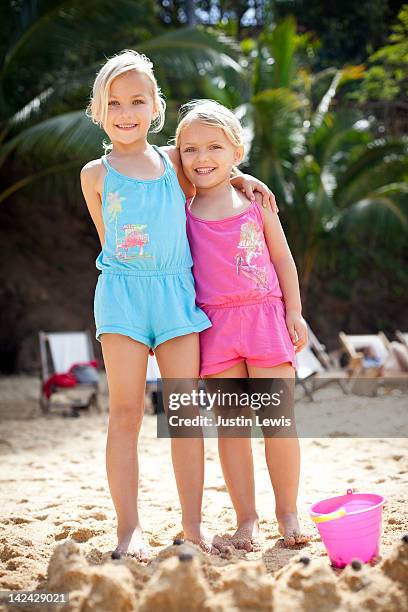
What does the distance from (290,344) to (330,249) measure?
10.4 meters

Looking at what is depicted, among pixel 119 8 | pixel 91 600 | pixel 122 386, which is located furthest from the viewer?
pixel 119 8

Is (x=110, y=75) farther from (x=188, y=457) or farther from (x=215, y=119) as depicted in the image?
(x=188, y=457)

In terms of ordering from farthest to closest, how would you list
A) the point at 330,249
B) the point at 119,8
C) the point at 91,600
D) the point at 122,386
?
the point at 330,249
the point at 119,8
the point at 122,386
the point at 91,600

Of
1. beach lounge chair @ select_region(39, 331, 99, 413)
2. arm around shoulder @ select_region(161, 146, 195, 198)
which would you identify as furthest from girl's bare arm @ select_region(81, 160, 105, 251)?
beach lounge chair @ select_region(39, 331, 99, 413)

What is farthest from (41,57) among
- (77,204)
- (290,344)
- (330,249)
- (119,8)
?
(290,344)

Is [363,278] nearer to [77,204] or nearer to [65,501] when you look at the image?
[77,204]

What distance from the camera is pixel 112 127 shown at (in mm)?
2756

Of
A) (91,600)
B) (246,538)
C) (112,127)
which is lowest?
(246,538)

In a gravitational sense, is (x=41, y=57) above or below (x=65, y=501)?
above

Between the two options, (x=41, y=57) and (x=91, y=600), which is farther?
(x=41, y=57)

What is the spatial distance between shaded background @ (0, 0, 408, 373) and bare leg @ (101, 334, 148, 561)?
19.9ft

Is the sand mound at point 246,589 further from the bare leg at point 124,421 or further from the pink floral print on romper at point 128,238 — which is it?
the pink floral print on romper at point 128,238

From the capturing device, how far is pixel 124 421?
103 inches

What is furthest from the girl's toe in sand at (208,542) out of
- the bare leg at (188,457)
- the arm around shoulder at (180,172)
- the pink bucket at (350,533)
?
the arm around shoulder at (180,172)
